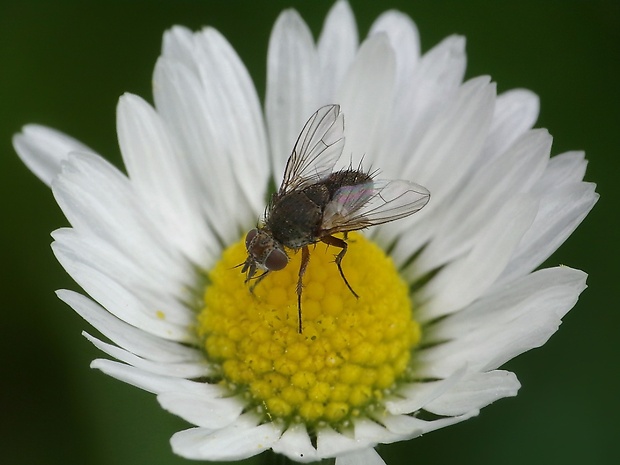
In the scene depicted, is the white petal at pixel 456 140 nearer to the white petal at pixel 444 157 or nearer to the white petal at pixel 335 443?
the white petal at pixel 444 157

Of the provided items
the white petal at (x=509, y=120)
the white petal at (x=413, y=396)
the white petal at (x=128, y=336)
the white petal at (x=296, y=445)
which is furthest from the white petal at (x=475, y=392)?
the white petal at (x=509, y=120)

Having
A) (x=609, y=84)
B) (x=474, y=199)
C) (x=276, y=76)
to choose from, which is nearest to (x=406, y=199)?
(x=474, y=199)

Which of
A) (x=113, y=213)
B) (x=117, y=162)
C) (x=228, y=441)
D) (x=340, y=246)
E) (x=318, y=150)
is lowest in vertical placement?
(x=228, y=441)

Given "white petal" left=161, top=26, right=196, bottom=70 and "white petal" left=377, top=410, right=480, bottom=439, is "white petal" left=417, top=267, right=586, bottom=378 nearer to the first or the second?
"white petal" left=377, top=410, right=480, bottom=439

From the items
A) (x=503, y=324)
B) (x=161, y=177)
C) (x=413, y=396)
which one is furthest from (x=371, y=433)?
(x=161, y=177)

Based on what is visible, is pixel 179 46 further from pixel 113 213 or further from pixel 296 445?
pixel 296 445

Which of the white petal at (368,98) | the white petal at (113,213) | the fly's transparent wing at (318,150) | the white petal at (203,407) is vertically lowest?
the white petal at (203,407)
